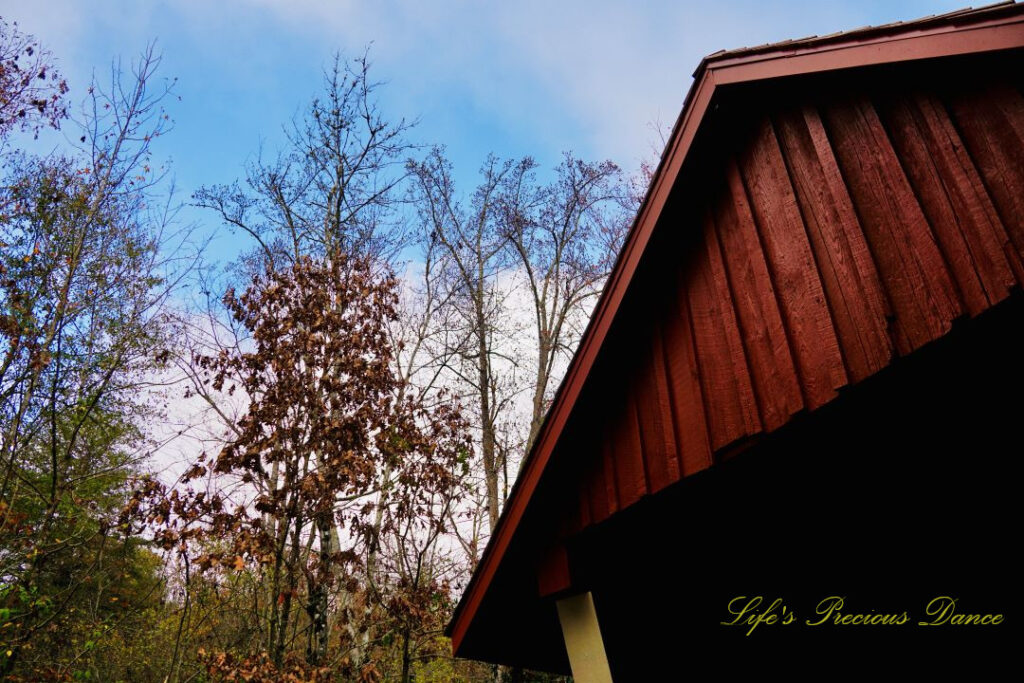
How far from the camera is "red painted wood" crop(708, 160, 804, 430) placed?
241 centimetres

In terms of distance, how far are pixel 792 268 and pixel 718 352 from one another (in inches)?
20.3

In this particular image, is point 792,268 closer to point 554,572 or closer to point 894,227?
point 894,227

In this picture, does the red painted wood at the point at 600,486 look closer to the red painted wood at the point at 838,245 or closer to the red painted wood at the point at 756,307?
the red painted wood at the point at 756,307

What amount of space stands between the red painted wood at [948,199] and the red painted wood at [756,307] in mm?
653

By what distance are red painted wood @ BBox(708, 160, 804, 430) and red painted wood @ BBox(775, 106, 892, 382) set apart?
0.77ft

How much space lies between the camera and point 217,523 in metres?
5.87

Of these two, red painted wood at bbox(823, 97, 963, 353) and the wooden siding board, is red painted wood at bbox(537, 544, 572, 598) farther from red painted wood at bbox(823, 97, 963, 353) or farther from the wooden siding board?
red painted wood at bbox(823, 97, 963, 353)

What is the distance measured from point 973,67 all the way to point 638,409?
2.13m

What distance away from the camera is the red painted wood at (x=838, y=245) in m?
2.20

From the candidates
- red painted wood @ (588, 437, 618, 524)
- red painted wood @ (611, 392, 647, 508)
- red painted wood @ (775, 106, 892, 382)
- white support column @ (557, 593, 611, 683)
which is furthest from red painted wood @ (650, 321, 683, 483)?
white support column @ (557, 593, 611, 683)

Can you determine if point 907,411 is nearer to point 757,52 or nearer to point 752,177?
point 752,177

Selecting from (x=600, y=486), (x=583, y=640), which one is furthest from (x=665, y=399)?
(x=583, y=640)

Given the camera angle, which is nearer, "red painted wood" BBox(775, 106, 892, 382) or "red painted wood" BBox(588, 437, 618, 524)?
"red painted wood" BBox(775, 106, 892, 382)

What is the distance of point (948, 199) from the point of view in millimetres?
2240
